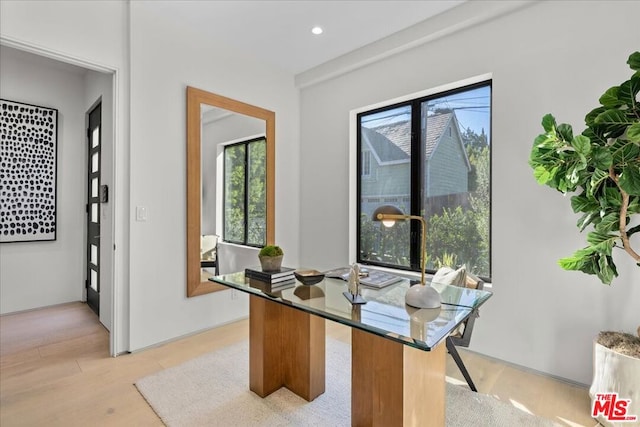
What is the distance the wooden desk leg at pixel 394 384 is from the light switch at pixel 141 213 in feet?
6.69

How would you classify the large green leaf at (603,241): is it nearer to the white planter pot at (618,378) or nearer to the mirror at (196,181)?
the white planter pot at (618,378)

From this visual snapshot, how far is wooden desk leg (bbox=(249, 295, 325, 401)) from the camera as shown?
1999 mm

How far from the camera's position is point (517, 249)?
2.37m

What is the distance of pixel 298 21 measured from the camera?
111 inches

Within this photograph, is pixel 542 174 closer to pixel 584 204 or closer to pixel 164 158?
pixel 584 204

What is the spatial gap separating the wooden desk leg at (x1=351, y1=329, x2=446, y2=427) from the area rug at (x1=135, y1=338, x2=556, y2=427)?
364 millimetres

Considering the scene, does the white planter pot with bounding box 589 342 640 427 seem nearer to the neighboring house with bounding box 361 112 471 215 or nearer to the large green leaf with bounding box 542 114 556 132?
the large green leaf with bounding box 542 114 556 132

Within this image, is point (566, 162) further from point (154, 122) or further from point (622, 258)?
point (154, 122)

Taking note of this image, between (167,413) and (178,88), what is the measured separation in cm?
252

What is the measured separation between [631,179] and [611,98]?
45 cm

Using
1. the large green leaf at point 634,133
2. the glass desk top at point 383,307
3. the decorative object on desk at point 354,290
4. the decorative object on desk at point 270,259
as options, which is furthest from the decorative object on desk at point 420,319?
the large green leaf at point 634,133

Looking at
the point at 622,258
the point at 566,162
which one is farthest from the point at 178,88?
the point at 622,258

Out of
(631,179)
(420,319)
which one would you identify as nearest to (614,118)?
(631,179)

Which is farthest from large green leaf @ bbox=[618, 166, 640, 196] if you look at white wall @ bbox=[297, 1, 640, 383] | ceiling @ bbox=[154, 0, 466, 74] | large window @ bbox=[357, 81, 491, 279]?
ceiling @ bbox=[154, 0, 466, 74]
